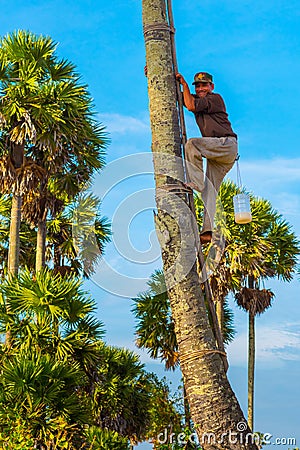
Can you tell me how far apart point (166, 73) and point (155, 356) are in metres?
13.0

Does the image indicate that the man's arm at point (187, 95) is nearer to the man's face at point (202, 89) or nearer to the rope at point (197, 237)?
→ the rope at point (197, 237)

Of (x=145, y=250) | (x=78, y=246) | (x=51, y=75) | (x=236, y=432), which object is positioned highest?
(x=51, y=75)

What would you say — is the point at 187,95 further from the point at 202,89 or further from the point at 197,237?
the point at 197,237

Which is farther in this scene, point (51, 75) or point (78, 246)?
point (78, 246)

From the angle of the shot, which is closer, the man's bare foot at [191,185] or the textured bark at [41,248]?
the man's bare foot at [191,185]

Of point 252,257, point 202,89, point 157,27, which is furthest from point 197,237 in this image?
point 252,257

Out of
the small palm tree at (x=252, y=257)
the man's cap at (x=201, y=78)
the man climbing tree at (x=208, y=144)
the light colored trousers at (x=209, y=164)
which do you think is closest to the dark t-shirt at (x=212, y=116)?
the man climbing tree at (x=208, y=144)

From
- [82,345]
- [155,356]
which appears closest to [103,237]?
[155,356]

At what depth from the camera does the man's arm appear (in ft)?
23.3

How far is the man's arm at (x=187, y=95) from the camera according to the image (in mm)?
7113

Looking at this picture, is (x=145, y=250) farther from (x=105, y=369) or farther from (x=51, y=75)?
(x=51, y=75)

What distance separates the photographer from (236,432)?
19.6 ft

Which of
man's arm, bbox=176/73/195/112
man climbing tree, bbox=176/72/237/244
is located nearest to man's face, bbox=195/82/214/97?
man climbing tree, bbox=176/72/237/244

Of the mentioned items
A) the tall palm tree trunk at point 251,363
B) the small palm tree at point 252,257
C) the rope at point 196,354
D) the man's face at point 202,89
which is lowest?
the rope at point 196,354
